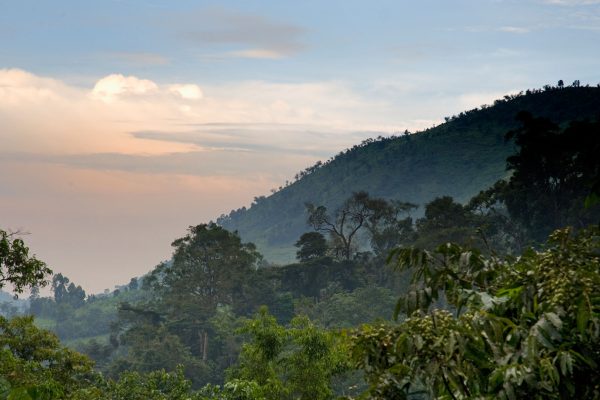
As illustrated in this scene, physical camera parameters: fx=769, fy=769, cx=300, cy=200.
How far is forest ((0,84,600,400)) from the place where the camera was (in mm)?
6707

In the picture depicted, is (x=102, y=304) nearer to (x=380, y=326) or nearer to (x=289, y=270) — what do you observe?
(x=289, y=270)

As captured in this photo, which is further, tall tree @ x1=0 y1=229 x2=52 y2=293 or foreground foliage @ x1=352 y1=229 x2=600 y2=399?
tall tree @ x1=0 y1=229 x2=52 y2=293

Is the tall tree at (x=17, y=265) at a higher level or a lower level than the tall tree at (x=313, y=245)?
higher

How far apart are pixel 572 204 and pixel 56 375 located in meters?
49.1

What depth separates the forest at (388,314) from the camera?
6707 mm

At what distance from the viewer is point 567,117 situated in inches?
7500

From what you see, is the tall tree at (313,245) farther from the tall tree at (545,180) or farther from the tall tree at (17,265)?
the tall tree at (17,265)

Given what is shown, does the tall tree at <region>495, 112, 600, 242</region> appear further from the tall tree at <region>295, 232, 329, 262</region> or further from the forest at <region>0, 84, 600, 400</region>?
the tall tree at <region>295, 232, 329, 262</region>

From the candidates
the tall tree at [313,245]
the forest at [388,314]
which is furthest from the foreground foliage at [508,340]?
the tall tree at [313,245]

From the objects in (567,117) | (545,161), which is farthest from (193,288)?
(567,117)

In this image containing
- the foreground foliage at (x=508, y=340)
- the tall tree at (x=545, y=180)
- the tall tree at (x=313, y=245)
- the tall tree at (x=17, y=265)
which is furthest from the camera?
the tall tree at (x=313, y=245)

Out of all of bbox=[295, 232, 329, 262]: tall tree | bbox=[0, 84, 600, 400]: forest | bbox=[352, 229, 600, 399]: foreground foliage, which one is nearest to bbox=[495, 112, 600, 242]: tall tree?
bbox=[0, 84, 600, 400]: forest

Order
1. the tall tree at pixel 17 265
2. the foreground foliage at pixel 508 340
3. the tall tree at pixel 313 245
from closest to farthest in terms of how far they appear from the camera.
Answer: the foreground foliage at pixel 508 340 → the tall tree at pixel 17 265 → the tall tree at pixel 313 245

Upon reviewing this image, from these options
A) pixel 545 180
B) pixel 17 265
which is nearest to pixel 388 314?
pixel 545 180
